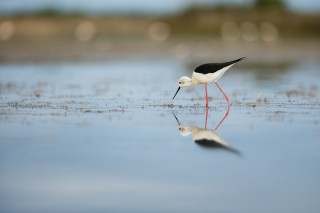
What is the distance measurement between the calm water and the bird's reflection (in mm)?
13

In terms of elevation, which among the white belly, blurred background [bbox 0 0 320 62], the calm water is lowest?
the calm water

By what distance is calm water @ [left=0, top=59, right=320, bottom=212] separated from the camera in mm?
5844

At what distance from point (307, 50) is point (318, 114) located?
90.2ft

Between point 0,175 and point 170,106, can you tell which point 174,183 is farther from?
point 170,106

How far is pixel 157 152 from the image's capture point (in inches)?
309

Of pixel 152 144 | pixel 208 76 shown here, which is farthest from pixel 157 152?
pixel 208 76

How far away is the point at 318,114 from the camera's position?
11.0 m

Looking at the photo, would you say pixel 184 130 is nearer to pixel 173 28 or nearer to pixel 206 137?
pixel 206 137

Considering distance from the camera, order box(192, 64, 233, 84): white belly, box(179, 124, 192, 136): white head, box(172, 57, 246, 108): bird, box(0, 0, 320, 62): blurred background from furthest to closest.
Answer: box(0, 0, 320, 62): blurred background, box(192, 64, 233, 84): white belly, box(172, 57, 246, 108): bird, box(179, 124, 192, 136): white head

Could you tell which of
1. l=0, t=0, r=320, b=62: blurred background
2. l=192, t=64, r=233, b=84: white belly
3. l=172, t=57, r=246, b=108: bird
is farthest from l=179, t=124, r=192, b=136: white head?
l=0, t=0, r=320, b=62: blurred background

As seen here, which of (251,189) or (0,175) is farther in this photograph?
(0,175)

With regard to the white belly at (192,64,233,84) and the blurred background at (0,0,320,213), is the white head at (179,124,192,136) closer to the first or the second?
the blurred background at (0,0,320,213)

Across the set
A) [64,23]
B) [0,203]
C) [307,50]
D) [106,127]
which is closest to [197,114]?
[106,127]

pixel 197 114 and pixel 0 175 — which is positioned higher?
pixel 197 114
